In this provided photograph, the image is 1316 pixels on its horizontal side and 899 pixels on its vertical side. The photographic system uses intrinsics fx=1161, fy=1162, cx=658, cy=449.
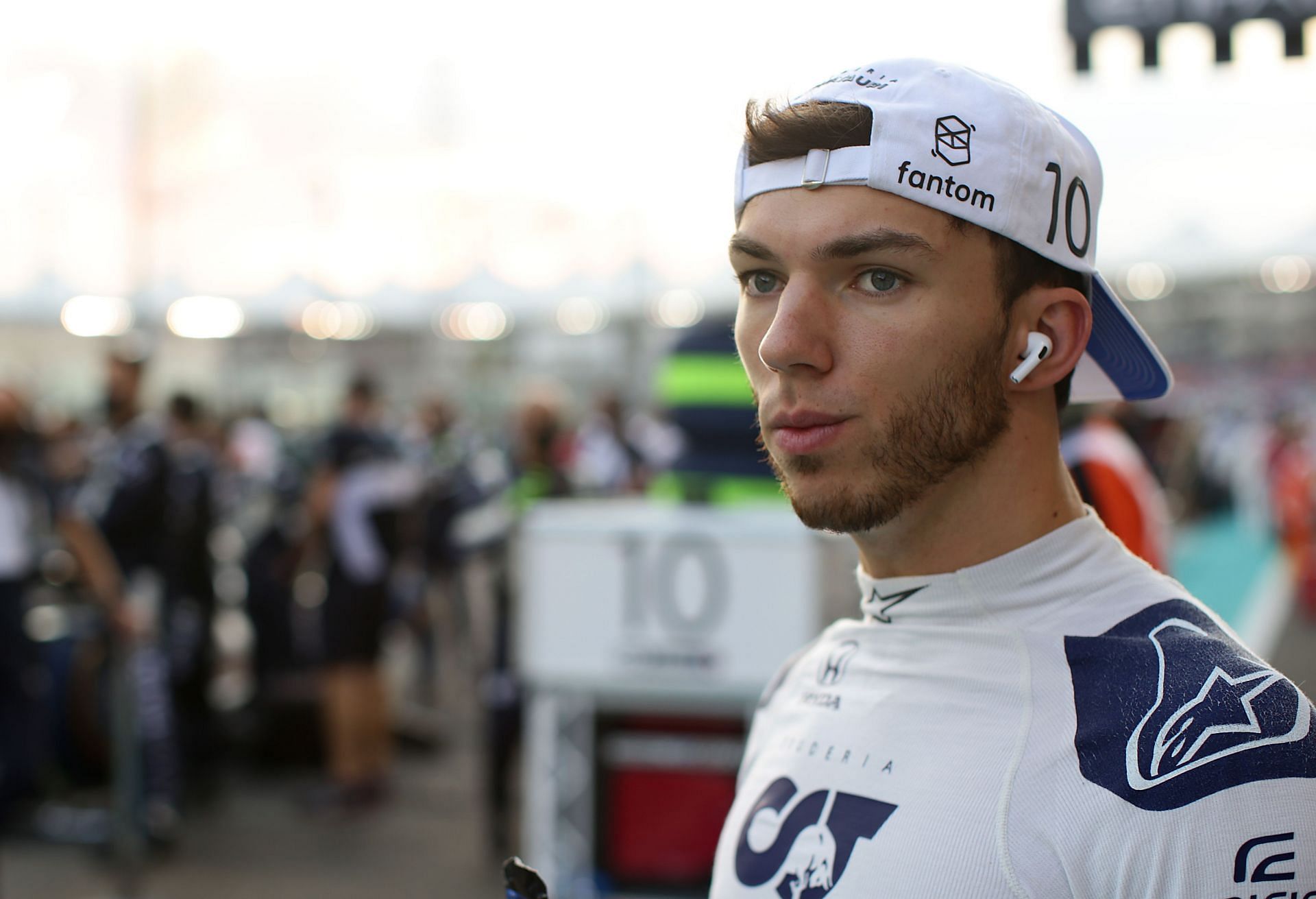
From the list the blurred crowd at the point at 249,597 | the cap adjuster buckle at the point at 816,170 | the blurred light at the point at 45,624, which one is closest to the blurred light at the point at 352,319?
the blurred crowd at the point at 249,597

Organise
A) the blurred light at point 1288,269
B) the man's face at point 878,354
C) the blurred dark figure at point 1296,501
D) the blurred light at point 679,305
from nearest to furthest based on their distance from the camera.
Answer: the man's face at point 878,354, the blurred light at point 1288,269, the blurred light at point 679,305, the blurred dark figure at point 1296,501

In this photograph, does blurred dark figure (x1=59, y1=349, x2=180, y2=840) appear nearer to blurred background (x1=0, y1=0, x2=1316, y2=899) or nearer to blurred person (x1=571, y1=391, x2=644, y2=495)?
blurred background (x1=0, y1=0, x2=1316, y2=899)

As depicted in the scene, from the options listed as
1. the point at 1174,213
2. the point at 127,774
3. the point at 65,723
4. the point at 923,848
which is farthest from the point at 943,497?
the point at 1174,213

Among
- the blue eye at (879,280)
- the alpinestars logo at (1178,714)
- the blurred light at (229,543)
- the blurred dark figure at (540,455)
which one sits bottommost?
the blurred light at (229,543)

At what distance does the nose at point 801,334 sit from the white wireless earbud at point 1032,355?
169 millimetres

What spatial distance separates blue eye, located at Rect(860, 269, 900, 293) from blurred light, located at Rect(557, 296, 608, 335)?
6.90 meters

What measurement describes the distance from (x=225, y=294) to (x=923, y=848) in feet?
24.0

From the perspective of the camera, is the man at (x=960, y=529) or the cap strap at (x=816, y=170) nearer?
the man at (x=960, y=529)

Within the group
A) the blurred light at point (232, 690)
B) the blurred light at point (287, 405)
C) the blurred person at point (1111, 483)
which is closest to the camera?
the blurred person at point (1111, 483)

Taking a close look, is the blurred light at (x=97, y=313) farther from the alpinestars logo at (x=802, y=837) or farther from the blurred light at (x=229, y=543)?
the alpinestars logo at (x=802, y=837)

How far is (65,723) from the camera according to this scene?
202 inches

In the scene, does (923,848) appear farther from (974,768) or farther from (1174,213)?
(1174,213)

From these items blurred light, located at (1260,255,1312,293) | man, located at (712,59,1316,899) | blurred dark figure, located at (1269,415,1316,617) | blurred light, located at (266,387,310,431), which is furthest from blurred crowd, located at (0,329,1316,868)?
blurred light, located at (266,387,310,431)

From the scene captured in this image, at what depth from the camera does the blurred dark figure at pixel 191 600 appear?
200 inches
